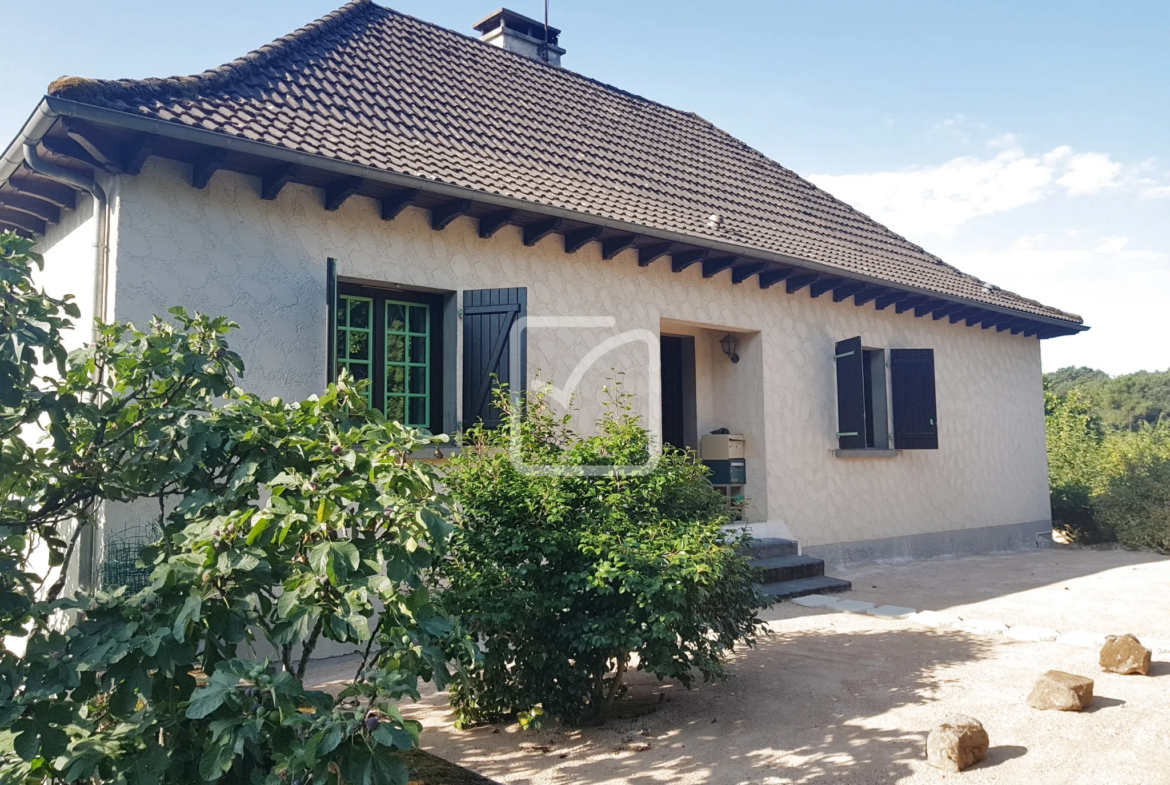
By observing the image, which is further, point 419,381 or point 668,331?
point 668,331

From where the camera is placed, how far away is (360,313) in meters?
6.78

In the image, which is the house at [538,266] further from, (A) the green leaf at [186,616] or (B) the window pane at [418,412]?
(A) the green leaf at [186,616]

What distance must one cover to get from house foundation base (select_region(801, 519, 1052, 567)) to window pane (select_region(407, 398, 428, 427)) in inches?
201

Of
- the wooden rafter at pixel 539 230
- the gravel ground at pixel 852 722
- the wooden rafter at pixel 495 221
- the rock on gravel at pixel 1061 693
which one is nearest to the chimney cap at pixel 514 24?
the wooden rafter at pixel 539 230

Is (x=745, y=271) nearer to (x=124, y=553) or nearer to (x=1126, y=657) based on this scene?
(x=1126, y=657)

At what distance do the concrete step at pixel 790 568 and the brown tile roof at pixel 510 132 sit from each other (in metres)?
3.35

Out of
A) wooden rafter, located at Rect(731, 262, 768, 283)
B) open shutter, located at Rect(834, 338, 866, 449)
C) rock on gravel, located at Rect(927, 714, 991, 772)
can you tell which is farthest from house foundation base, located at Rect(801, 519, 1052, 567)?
rock on gravel, located at Rect(927, 714, 991, 772)

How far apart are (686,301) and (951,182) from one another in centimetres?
1493

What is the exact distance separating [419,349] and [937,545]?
8213mm

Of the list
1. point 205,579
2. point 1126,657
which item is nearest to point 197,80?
point 205,579

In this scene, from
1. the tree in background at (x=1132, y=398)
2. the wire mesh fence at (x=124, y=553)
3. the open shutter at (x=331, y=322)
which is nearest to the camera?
the wire mesh fence at (x=124, y=553)

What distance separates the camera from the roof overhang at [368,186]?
5.15m

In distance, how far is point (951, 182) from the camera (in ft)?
67.7

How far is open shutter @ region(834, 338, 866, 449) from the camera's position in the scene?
10.0m
